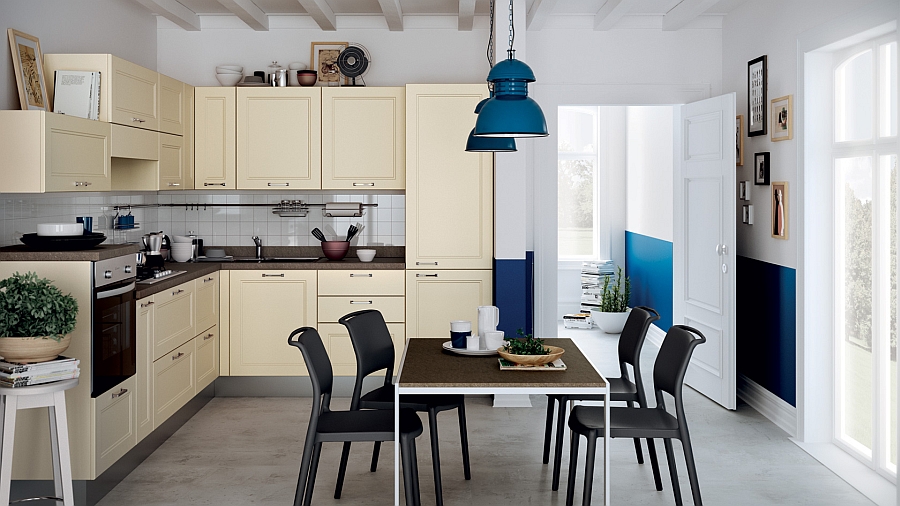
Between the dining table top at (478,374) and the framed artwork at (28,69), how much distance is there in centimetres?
251

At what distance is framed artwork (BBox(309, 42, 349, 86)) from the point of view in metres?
5.97

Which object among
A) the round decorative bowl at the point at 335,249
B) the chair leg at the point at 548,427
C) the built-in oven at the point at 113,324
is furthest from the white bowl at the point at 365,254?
the chair leg at the point at 548,427

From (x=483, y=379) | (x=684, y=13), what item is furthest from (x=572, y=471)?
(x=684, y=13)

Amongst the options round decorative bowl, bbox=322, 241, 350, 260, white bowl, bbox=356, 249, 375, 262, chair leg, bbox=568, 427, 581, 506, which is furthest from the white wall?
chair leg, bbox=568, 427, 581, 506

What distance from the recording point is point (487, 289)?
18.6ft

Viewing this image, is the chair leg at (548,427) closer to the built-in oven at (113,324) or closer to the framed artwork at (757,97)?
the built-in oven at (113,324)

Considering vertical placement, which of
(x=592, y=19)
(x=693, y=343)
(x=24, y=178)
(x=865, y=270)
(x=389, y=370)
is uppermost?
(x=592, y=19)

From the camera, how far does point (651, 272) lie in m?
8.05

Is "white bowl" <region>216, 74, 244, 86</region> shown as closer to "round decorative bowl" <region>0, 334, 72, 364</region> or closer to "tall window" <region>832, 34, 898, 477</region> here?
"round decorative bowl" <region>0, 334, 72, 364</region>

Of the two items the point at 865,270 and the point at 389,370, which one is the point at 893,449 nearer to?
the point at 865,270

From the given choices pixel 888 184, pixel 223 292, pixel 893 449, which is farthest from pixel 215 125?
pixel 893 449

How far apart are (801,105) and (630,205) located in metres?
4.49

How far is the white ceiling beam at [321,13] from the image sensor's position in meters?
5.37

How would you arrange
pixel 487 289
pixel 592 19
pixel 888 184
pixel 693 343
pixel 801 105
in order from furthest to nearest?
pixel 592 19, pixel 487 289, pixel 801 105, pixel 888 184, pixel 693 343
